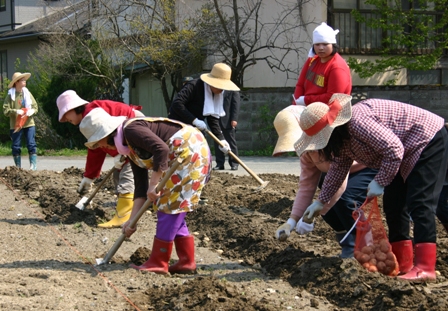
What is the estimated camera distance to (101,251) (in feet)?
21.0

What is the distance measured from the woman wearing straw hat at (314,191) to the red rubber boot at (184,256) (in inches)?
28.4

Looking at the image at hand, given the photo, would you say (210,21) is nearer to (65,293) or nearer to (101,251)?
(101,251)

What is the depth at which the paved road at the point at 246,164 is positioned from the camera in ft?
43.7

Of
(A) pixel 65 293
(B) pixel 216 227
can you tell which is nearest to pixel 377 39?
(B) pixel 216 227

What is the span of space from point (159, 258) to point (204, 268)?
1.95 ft

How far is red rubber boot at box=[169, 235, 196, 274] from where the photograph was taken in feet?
18.2

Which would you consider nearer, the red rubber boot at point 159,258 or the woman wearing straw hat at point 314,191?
the woman wearing straw hat at point 314,191

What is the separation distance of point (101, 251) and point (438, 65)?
Answer: 15.7 m

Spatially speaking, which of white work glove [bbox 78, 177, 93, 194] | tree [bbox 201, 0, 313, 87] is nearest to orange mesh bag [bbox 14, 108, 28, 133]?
white work glove [bbox 78, 177, 93, 194]

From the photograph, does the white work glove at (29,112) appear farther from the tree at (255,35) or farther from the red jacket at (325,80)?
the tree at (255,35)

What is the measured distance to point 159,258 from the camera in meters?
5.37

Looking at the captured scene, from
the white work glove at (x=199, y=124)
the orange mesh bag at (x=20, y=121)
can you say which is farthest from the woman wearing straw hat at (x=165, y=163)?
the orange mesh bag at (x=20, y=121)

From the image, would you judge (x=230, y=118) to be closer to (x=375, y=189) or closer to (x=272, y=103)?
(x=272, y=103)

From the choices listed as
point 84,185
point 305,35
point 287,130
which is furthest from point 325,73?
point 305,35
